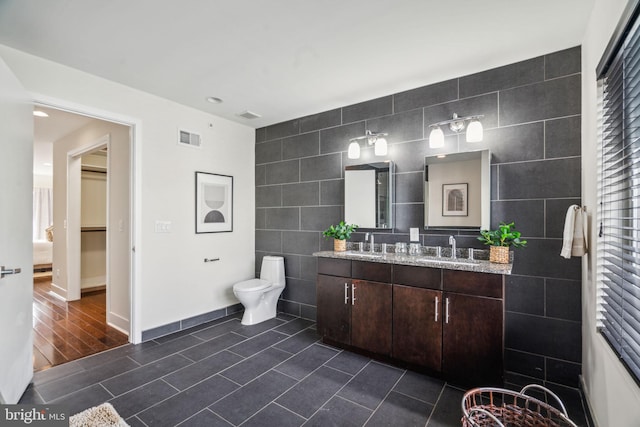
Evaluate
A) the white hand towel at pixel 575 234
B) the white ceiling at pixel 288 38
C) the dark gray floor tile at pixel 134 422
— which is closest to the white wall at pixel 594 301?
the white hand towel at pixel 575 234

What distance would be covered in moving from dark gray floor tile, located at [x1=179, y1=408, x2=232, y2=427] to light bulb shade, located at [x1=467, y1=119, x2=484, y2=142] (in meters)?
2.66

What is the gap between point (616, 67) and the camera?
1.44 m

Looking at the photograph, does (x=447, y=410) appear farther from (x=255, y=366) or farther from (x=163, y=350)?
(x=163, y=350)

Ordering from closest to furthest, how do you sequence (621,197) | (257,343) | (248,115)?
(621,197) < (257,343) < (248,115)

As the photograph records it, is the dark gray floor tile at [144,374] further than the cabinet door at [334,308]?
No

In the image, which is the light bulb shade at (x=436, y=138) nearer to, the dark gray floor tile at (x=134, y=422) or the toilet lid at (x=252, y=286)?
the toilet lid at (x=252, y=286)

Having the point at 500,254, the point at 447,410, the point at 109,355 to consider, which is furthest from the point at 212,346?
the point at 500,254

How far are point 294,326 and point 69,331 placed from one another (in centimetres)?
238

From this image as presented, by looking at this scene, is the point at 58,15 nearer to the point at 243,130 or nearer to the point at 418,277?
the point at 243,130

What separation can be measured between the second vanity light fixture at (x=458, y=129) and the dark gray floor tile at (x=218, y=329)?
2.76 meters

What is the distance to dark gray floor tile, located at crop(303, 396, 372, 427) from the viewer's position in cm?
180

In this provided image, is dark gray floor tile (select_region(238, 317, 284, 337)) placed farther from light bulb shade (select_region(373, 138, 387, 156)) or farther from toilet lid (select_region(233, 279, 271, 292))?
light bulb shade (select_region(373, 138, 387, 156))

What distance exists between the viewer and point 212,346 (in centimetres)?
287

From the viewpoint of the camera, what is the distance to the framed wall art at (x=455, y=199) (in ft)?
8.43
